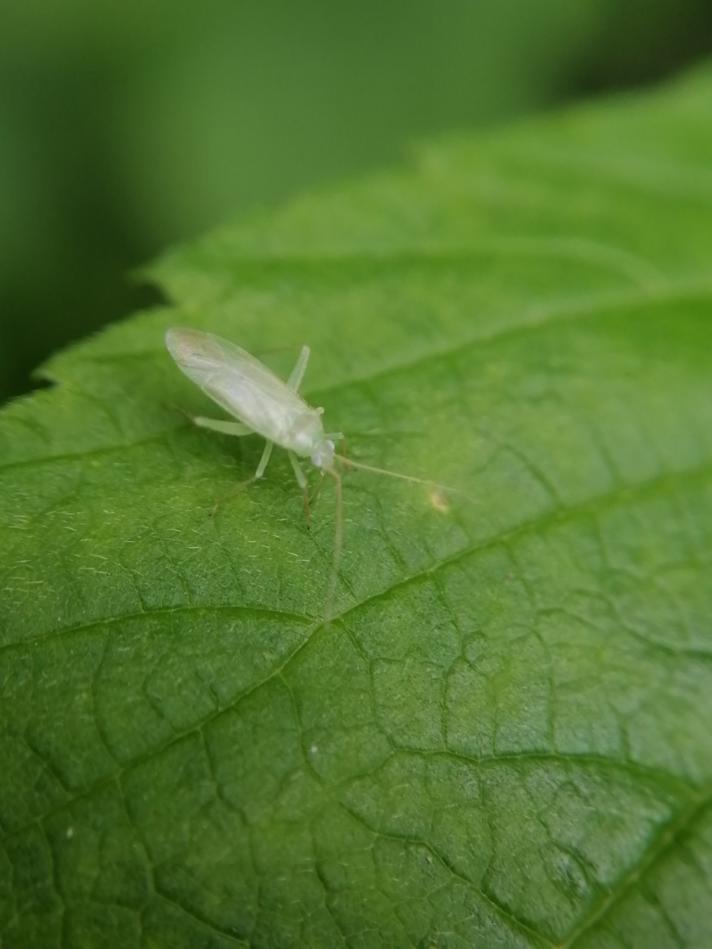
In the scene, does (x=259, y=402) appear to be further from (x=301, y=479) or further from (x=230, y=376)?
(x=301, y=479)

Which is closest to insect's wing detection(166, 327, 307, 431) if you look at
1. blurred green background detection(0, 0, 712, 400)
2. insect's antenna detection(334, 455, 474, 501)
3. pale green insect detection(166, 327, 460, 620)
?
pale green insect detection(166, 327, 460, 620)

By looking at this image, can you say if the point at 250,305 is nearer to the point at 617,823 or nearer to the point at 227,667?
the point at 227,667

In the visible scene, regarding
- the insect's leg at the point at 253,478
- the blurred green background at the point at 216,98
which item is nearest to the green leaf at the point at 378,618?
the insect's leg at the point at 253,478

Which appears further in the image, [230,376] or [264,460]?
[230,376]

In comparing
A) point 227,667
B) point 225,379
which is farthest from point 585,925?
point 225,379

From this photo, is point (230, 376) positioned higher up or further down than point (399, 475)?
higher up

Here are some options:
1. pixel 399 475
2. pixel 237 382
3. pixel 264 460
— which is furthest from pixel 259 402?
pixel 399 475

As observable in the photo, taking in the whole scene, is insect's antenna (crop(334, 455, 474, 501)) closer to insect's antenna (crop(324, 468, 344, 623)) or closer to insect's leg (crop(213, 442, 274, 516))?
insect's antenna (crop(324, 468, 344, 623))
